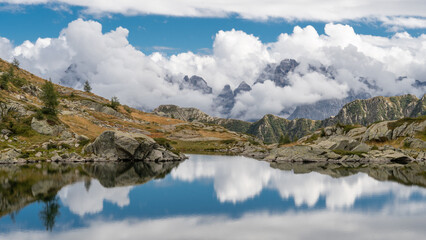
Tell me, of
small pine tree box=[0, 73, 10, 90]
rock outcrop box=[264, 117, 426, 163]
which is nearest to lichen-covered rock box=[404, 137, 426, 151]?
rock outcrop box=[264, 117, 426, 163]

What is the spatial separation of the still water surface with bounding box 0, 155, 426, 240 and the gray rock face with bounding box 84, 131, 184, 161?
2508 centimetres

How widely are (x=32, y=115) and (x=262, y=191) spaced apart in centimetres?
7762

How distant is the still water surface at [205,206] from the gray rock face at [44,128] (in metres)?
27.8

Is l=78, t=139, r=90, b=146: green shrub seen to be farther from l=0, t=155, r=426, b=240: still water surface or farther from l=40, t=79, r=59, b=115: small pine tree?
l=0, t=155, r=426, b=240: still water surface

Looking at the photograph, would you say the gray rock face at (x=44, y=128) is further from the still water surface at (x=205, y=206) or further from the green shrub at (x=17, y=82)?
the green shrub at (x=17, y=82)

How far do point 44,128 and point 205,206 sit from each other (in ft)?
247

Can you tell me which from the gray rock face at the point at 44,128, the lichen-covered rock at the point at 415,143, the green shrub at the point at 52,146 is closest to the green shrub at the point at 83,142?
the gray rock face at the point at 44,128

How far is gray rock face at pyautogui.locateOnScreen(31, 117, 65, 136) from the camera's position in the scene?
102081mm

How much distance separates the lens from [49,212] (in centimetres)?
4116

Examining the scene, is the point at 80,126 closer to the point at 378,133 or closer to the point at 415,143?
the point at 378,133

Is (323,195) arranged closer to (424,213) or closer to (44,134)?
(424,213)

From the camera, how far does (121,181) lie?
66.0 meters

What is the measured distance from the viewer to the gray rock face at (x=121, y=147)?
332 ft

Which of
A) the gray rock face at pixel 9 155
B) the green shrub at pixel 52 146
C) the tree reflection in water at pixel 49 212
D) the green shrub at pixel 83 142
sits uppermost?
the green shrub at pixel 83 142
